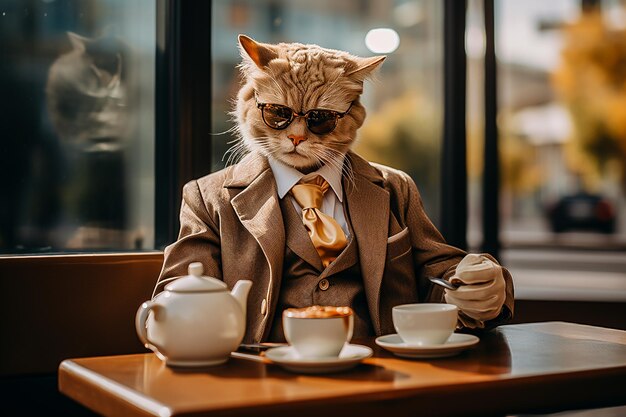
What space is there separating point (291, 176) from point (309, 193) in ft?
0.24

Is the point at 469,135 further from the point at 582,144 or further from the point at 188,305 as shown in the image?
the point at 582,144

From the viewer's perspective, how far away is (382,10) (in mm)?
3371

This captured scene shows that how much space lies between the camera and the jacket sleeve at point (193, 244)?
1871 mm

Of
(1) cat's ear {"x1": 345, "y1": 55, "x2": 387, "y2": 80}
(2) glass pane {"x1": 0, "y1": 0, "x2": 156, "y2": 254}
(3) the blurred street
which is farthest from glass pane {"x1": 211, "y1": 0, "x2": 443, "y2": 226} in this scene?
(3) the blurred street

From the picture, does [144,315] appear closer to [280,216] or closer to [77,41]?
[280,216]

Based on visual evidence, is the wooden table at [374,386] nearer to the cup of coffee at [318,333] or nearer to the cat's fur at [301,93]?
the cup of coffee at [318,333]

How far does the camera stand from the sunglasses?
2.00m

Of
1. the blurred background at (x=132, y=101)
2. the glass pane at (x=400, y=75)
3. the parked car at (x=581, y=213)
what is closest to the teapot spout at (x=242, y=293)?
the blurred background at (x=132, y=101)

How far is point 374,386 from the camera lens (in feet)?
4.13

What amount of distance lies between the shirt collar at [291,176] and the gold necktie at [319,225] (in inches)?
0.8

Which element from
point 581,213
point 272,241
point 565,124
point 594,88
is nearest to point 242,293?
point 272,241

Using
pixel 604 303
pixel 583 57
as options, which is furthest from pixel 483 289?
pixel 583 57

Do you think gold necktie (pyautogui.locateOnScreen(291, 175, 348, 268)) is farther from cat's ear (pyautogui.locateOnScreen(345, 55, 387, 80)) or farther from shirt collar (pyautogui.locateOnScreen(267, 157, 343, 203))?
cat's ear (pyautogui.locateOnScreen(345, 55, 387, 80))

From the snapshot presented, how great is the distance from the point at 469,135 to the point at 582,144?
22.3 ft
